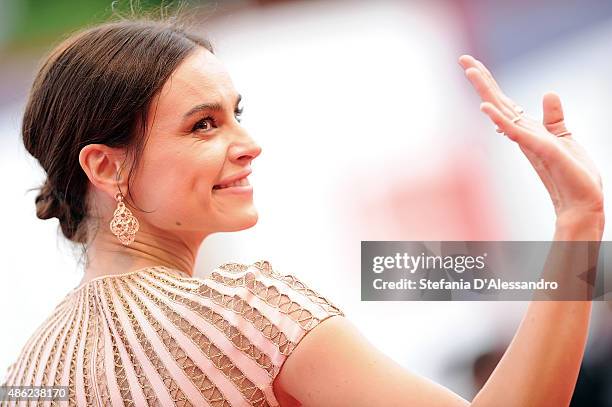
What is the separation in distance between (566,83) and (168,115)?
98 cm

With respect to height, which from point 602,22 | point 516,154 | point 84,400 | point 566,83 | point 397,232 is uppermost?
point 602,22

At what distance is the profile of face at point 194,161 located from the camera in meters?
1.69

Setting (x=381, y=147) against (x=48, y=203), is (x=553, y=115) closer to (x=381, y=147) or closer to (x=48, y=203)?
(x=381, y=147)

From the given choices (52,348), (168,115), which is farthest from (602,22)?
(52,348)

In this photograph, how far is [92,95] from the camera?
171 cm

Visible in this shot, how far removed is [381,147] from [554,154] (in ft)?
3.15

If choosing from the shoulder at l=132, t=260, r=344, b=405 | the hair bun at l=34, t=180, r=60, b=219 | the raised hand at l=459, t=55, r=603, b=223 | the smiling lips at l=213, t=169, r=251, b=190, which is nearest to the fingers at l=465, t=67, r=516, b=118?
the raised hand at l=459, t=55, r=603, b=223

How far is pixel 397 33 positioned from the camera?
2318 mm

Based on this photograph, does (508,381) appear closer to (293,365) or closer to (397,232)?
(293,365)

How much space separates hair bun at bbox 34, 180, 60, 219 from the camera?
1.88 meters

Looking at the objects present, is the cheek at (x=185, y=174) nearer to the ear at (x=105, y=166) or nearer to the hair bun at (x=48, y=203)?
the ear at (x=105, y=166)

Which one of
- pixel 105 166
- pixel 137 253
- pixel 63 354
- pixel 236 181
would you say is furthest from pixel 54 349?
pixel 236 181

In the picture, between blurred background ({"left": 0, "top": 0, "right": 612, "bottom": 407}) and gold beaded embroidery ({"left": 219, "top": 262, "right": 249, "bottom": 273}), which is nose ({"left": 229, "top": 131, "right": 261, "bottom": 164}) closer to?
gold beaded embroidery ({"left": 219, "top": 262, "right": 249, "bottom": 273})

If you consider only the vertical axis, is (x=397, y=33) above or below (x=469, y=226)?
above
